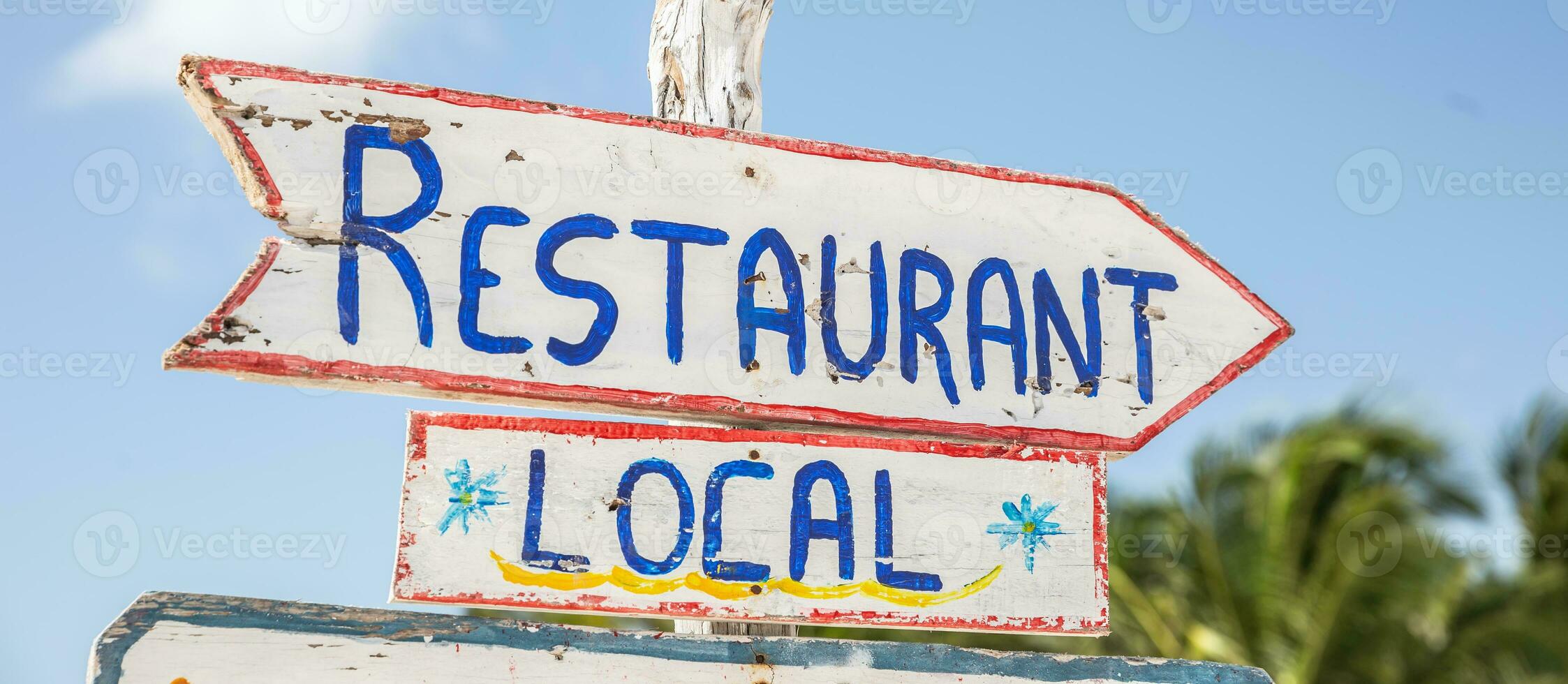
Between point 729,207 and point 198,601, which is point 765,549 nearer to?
point 729,207

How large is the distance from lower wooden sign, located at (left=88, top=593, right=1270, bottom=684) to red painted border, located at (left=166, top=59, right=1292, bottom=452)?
0.37m

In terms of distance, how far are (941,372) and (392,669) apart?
1.09m

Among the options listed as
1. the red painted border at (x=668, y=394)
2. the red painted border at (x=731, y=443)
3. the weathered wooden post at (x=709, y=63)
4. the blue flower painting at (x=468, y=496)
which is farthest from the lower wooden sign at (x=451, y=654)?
the weathered wooden post at (x=709, y=63)

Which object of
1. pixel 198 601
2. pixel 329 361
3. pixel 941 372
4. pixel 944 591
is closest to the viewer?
pixel 198 601

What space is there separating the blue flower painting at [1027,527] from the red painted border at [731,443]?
0.28 ft

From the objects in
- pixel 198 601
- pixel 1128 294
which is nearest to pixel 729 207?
pixel 1128 294

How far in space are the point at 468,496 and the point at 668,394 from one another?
1.24 ft

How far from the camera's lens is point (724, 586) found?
2.18 metres

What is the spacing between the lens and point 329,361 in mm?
2098

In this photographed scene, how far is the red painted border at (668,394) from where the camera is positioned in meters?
2.08

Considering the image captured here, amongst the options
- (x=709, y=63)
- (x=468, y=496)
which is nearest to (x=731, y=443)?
(x=468, y=496)

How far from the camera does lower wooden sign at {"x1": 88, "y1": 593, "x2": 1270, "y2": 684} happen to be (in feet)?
6.28

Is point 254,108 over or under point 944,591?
over

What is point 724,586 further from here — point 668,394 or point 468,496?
point 468,496
